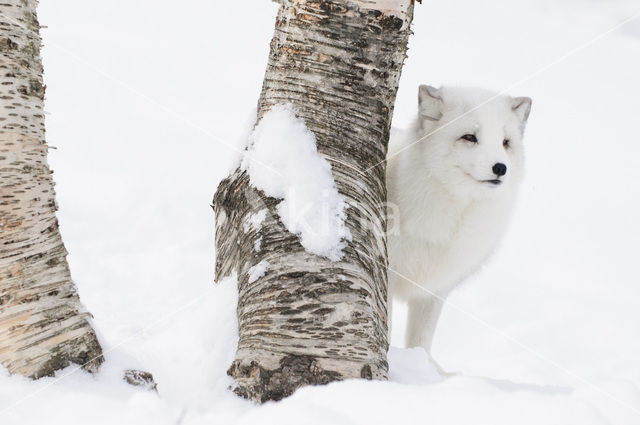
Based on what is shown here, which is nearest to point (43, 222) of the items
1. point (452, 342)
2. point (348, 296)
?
point (348, 296)

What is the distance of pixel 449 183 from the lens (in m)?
3.34

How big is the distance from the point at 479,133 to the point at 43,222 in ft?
7.13

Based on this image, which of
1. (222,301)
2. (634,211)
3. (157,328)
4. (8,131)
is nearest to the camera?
(8,131)

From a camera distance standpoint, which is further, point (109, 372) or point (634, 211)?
point (634, 211)

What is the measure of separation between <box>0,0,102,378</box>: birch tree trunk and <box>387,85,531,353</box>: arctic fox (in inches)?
72.9

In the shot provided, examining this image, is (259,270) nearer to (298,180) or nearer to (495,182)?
(298,180)

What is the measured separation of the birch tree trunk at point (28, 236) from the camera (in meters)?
1.84

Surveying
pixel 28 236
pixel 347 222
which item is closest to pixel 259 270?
pixel 347 222

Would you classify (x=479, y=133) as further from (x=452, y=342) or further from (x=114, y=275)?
(x=114, y=275)

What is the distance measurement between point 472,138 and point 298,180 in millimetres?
1396

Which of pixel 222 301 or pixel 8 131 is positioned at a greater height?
pixel 8 131

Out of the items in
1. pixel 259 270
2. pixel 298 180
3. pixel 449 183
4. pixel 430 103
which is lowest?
pixel 259 270

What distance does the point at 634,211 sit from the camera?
7547 millimetres

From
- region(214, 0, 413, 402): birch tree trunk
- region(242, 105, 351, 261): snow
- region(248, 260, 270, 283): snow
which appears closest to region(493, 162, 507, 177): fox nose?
region(214, 0, 413, 402): birch tree trunk
